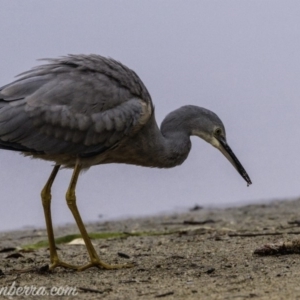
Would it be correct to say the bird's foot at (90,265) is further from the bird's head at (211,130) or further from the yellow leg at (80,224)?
the bird's head at (211,130)

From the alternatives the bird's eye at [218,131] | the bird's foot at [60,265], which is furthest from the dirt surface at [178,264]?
the bird's eye at [218,131]

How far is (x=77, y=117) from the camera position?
871cm

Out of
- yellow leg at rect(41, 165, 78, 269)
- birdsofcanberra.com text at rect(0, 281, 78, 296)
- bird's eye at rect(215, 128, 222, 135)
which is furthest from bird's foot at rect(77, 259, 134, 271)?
bird's eye at rect(215, 128, 222, 135)

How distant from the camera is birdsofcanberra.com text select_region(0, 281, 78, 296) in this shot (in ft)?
23.3

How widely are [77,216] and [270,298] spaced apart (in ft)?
9.75

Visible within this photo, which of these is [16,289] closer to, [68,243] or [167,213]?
[68,243]

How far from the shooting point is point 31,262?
8992 mm

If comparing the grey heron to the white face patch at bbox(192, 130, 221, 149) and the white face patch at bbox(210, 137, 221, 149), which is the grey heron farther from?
the white face patch at bbox(210, 137, 221, 149)

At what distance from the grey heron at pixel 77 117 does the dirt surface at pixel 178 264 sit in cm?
51

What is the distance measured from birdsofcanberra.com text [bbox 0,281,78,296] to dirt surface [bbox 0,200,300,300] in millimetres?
68

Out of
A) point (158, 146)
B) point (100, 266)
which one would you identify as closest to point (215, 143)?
point (158, 146)

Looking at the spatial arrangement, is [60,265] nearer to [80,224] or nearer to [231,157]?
[80,224]

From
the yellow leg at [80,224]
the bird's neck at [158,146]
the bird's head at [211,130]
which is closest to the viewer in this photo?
the yellow leg at [80,224]

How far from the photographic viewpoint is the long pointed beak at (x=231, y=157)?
394 inches
